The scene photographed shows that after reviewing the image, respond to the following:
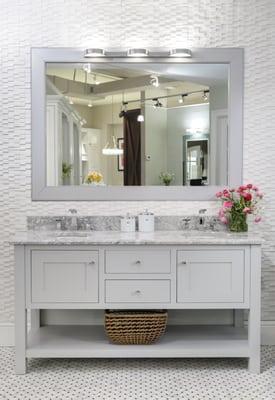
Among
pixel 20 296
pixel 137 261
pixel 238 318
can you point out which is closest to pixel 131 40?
pixel 137 261

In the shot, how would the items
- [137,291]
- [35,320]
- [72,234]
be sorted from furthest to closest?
1. [35,320]
2. [72,234]
3. [137,291]

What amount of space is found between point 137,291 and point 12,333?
1167 mm

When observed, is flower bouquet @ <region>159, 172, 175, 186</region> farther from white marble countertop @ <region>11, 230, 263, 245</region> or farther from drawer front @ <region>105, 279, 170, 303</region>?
drawer front @ <region>105, 279, 170, 303</region>

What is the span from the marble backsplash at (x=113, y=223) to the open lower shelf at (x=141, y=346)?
736mm

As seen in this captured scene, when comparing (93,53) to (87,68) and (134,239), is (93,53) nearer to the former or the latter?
(87,68)

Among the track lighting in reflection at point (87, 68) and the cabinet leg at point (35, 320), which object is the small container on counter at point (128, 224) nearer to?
the cabinet leg at point (35, 320)

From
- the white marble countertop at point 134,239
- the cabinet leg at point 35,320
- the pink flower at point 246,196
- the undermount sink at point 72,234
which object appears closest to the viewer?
the white marble countertop at point 134,239

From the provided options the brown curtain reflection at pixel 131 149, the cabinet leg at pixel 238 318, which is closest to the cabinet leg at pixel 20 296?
the brown curtain reflection at pixel 131 149

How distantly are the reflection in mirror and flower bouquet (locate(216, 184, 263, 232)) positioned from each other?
139mm

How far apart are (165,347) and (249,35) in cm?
228

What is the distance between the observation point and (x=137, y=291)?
2.87m

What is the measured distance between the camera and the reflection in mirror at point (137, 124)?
3.42 metres

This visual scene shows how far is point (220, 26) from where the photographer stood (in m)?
3.42

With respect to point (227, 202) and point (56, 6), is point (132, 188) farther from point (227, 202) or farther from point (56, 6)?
point (56, 6)
